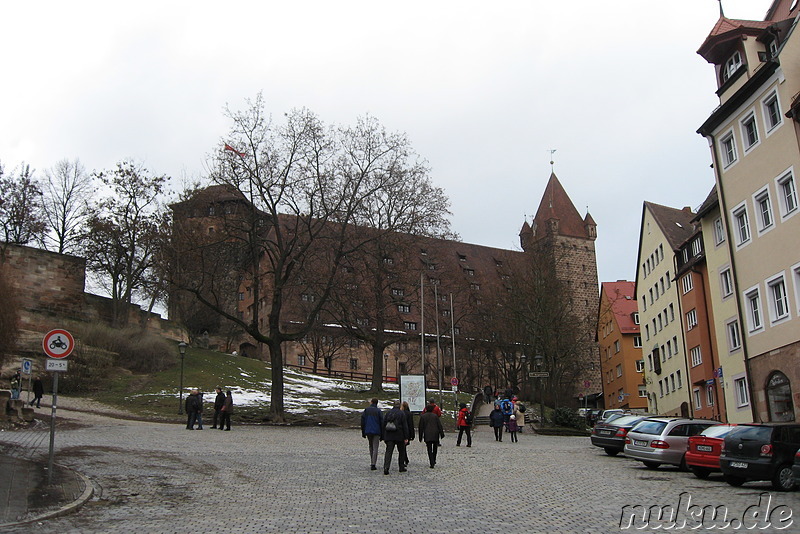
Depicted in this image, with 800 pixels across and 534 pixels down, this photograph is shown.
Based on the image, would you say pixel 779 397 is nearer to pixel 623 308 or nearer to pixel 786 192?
pixel 786 192

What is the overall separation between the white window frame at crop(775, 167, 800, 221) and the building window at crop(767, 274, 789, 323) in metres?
Result: 2.18

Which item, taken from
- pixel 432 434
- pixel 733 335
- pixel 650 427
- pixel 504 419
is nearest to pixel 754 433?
Answer: pixel 650 427

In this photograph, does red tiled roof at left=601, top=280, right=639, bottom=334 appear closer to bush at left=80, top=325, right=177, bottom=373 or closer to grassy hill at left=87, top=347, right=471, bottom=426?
grassy hill at left=87, top=347, right=471, bottom=426

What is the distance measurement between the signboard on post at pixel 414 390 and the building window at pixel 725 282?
13.2m

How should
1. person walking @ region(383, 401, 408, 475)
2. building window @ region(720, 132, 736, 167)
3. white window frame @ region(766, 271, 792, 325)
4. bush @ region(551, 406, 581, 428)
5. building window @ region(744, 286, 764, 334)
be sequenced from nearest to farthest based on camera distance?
person walking @ region(383, 401, 408, 475)
white window frame @ region(766, 271, 792, 325)
building window @ region(744, 286, 764, 334)
building window @ region(720, 132, 736, 167)
bush @ region(551, 406, 581, 428)

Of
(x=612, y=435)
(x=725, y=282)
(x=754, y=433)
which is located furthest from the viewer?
(x=725, y=282)

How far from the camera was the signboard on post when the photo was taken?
35.3 metres

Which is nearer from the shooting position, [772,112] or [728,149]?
[772,112]

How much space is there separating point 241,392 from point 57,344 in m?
31.3

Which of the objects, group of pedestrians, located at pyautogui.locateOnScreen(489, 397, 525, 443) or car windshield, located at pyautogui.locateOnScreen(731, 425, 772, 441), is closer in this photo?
car windshield, located at pyautogui.locateOnScreen(731, 425, 772, 441)

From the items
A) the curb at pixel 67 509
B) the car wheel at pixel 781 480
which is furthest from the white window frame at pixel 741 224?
the curb at pixel 67 509

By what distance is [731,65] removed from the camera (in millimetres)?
31031

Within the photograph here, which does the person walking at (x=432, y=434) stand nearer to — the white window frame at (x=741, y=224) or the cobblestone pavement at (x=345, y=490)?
the cobblestone pavement at (x=345, y=490)

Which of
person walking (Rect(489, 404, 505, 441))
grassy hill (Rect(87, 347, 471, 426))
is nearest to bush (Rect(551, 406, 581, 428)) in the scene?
grassy hill (Rect(87, 347, 471, 426))
